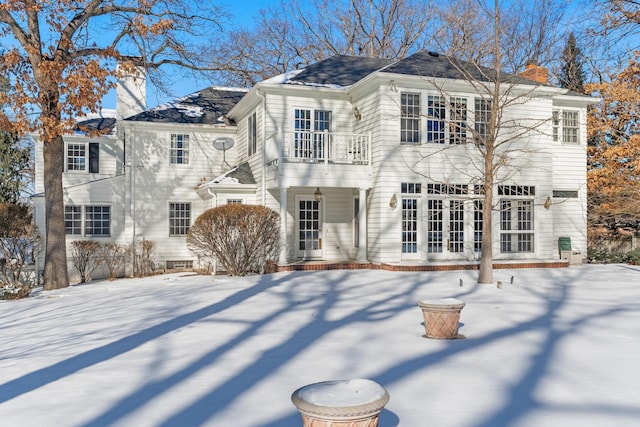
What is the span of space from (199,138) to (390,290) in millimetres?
11237

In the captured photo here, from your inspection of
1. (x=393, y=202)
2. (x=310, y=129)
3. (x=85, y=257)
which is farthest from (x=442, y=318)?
(x=85, y=257)

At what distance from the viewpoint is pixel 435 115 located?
17.0 metres

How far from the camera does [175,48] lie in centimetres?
1820

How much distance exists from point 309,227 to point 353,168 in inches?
108

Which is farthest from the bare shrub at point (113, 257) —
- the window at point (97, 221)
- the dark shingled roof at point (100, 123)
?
the dark shingled roof at point (100, 123)

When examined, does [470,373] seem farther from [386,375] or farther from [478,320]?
[478,320]

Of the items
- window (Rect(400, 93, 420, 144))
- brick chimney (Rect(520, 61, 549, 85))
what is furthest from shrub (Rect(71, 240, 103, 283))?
A: brick chimney (Rect(520, 61, 549, 85))

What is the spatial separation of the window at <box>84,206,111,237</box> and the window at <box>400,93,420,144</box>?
10.8 m

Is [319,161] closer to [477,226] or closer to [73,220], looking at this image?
[477,226]

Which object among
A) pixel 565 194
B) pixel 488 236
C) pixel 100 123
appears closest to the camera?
pixel 488 236

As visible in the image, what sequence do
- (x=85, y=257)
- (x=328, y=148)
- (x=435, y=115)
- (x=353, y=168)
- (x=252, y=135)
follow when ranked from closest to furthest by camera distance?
(x=353, y=168) < (x=328, y=148) < (x=435, y=115) < (x=85, y=257) < (x=252, y=135)

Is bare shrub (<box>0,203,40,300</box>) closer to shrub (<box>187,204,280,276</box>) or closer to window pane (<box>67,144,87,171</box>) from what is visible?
window pane (<box>67,144,87,171</box>)

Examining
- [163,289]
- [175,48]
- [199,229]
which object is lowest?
[163,289]

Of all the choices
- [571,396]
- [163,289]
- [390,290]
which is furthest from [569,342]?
[163,289]
